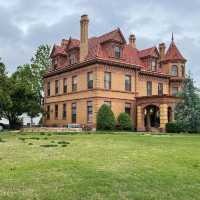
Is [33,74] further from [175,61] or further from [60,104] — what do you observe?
[175,61]

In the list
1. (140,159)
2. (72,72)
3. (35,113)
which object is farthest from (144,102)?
(140,159)

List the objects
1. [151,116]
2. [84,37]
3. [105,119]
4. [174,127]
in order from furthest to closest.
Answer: [151,116]
[84,37]
[174,127]
[105,119]

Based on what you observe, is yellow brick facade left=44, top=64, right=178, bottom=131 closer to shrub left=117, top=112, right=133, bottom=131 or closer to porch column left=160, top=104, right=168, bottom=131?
porch column left=160, top=104, right=168, bottom=131

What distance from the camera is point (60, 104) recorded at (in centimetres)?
4706

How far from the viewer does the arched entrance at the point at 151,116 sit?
4428 cm

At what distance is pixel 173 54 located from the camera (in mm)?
50594

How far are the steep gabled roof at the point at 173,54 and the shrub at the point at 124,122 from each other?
1341cm

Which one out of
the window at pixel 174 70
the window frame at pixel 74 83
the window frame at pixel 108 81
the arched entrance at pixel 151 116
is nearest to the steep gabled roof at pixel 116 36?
the window frame at pixel 108 81

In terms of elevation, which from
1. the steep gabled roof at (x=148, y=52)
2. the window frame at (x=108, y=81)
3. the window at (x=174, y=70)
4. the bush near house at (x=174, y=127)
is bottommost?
the bush near house at (x=174, y=127)

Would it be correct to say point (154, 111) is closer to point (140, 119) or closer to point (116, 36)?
point (140, 119)

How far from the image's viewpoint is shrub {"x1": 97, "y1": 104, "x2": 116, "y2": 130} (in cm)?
3856

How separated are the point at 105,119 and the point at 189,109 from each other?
27.7 ft

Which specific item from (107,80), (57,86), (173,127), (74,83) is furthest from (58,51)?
(173,127)

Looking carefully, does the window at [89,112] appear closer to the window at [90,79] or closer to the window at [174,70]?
the window at [90,79]
